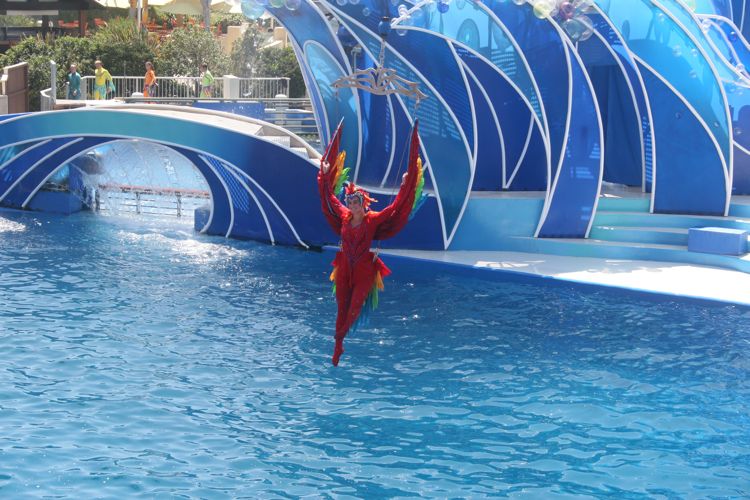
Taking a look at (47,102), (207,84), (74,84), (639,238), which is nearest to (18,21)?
(207,84)

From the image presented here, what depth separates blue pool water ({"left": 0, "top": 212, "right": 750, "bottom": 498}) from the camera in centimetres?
821

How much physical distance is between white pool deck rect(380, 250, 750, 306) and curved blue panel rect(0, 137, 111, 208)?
5.71 metres

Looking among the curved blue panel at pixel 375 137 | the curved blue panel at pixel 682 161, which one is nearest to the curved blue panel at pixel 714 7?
the curved blue panel at pixel 682 161

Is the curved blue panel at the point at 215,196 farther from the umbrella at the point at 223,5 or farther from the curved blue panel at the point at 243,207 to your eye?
the umbrella at the point at 223,5

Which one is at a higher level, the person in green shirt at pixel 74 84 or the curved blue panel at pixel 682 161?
the person in green shirt at pixel 74 84

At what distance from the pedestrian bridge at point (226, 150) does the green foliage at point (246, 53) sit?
12.9 meters

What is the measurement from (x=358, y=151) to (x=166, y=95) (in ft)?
30.8

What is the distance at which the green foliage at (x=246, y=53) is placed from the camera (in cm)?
A: 3086

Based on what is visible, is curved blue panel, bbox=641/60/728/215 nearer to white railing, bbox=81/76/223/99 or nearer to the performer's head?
the performer's head

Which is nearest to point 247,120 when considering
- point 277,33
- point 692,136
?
point 692,136

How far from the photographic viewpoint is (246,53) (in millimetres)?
31469

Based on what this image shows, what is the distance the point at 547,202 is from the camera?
1648 centimetres

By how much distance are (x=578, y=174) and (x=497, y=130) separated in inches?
67.4

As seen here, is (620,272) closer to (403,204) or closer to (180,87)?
(403,204)
